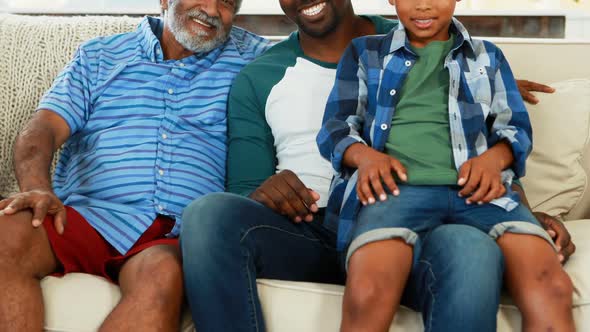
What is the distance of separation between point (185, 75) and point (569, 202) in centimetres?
95

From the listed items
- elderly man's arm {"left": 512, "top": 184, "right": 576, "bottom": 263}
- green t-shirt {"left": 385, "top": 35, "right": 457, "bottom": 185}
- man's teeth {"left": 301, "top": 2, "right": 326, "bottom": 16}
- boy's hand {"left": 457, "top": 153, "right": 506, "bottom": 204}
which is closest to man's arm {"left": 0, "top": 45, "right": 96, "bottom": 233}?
man's teeth {"left": 301, "top": 2, "right": 326, "bottom": 16}

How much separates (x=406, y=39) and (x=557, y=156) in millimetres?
491

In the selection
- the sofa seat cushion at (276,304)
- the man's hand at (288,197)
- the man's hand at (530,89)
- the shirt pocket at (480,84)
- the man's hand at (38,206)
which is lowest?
the sofa seat cushion at (276,304)

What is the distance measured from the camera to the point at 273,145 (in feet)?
6.57

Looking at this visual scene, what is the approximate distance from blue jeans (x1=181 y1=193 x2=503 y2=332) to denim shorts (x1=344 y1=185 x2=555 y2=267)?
44 millimetres

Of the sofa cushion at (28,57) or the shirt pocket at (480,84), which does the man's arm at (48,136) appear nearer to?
the sofa cushion at (28,57)

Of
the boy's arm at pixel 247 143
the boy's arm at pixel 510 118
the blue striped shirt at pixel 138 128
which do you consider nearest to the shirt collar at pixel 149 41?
the blue striped shirt at pixel 138 128

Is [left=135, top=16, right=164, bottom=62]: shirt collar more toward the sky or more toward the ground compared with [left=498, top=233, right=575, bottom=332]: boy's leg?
more toward the sky

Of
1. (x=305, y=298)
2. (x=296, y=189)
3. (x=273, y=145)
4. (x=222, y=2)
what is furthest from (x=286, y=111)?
(x=305, y=298)

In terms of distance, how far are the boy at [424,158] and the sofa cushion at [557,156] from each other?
0.89 ft

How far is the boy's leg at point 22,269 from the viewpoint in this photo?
155 centimetres

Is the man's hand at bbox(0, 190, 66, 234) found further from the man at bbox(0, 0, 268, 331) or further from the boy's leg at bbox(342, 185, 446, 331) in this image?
the boy's leg at bbox(342, 185, 446, 331)

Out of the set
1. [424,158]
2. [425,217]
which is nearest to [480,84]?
[424,158]

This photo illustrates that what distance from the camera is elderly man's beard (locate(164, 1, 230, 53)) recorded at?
209cm
